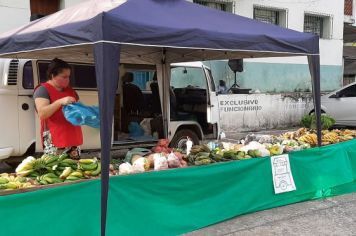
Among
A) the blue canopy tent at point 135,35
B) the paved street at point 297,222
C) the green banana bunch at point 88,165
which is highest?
the blue canopy tent at point 135,35

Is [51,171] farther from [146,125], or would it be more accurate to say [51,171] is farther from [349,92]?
[349,92]

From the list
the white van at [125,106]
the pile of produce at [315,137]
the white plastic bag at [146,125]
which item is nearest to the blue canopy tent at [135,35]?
the pile of produce at [315,137]

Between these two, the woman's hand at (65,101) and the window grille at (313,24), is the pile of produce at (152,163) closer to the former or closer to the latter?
the woman's hand at (65,101)

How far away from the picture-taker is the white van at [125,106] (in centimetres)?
674

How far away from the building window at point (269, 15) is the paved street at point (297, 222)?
10.7 metres

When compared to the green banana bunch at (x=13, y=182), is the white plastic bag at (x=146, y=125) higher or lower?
higher

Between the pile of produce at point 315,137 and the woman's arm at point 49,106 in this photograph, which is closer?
the woman's arm at point 49,106

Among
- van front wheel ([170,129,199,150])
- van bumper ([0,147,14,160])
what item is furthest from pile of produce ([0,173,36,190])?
van front wheel ([170,129,199,150])

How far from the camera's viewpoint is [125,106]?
26.8 ft

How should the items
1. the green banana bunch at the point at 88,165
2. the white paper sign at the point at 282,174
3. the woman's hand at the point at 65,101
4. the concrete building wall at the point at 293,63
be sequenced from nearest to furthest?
the green banana bunch at the point at 88,165
the woman's hand at the point at 65,101
the white paper sign at the point at 282,174
the concrete building wall at the point at 293,63

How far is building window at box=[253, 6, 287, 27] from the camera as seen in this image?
1534 cm

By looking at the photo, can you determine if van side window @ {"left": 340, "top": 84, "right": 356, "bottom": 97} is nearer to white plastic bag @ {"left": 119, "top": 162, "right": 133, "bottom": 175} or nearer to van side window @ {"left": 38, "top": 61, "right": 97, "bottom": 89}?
van side window @ {"left": 38, "top": 61, "right": 97, "bottom": 89}

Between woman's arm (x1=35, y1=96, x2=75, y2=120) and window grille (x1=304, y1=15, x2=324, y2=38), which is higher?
window grille (x1=304, y1=15, x2=324, y2=38)

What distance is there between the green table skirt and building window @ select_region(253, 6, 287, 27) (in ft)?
33.4
